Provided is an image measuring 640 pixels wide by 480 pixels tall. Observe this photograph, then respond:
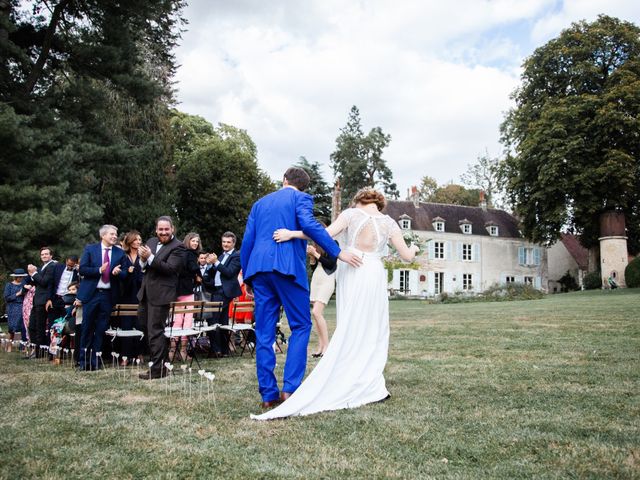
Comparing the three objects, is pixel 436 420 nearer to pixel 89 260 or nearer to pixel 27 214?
pixel 89 260

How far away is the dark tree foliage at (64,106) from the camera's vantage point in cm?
1439

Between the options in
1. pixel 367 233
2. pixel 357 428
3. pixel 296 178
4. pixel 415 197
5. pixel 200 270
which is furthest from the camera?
pixel 415 197

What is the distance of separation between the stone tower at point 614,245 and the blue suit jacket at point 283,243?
3636 centimetres

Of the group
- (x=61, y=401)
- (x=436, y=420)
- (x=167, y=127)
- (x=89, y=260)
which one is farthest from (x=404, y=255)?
(x=167, y=127)

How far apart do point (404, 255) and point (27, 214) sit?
1148 centimetres

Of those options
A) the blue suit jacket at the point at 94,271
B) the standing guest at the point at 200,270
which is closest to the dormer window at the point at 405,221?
the standing guest at the point at 200,270

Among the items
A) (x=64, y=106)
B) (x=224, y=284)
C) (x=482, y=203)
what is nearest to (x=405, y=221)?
(x=482, y=203)

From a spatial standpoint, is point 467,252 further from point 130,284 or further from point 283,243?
point 283,243

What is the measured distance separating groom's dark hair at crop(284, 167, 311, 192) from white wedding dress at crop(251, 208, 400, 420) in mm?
564

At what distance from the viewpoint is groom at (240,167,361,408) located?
5234 millimetres

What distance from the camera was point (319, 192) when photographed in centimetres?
5322

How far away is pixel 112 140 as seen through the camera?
1970cm

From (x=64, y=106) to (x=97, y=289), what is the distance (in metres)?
11.5

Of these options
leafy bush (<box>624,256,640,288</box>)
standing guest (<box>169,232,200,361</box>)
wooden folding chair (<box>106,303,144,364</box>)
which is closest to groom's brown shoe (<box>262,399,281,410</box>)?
standing guest (<box>169,232,200,361</box>)
